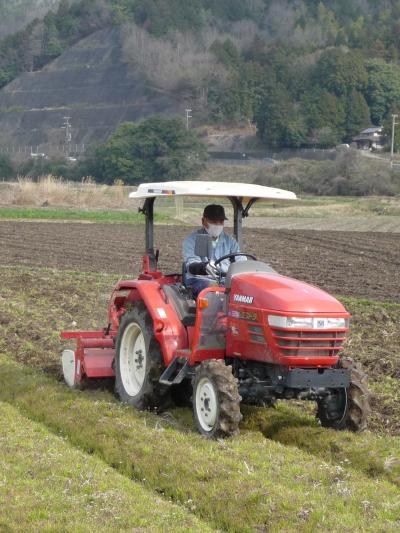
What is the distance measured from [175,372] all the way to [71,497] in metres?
2.13

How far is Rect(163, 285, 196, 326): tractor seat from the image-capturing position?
800 centimetres

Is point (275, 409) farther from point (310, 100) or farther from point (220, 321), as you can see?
point (310, 100)

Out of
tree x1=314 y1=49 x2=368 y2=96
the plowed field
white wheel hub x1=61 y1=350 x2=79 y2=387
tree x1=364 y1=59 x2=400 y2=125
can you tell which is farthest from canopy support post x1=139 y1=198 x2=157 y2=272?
tree x1=364 y1=59 x2=400 y2=125

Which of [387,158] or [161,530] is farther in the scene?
[387,158]

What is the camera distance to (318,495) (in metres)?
5.88

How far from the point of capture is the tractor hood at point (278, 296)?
278 inches

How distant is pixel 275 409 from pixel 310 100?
82366 mm

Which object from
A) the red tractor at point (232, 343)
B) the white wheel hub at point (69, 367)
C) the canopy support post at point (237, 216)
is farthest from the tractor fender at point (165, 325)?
the white wheel hub at point (69, 367)

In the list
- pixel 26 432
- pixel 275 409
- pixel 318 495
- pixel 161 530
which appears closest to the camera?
pixel 161 530

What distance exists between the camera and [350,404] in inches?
293

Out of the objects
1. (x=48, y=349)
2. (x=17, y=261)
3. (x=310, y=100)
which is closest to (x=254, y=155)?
(x=310, y=100)

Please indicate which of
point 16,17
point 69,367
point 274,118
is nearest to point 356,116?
point 274,118

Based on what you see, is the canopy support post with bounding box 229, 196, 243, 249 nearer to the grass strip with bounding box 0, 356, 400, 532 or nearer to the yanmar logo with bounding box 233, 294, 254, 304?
the yanmar logo with bounding box 233, 294, 254, 304

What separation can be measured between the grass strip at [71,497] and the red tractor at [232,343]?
1.10 meters
